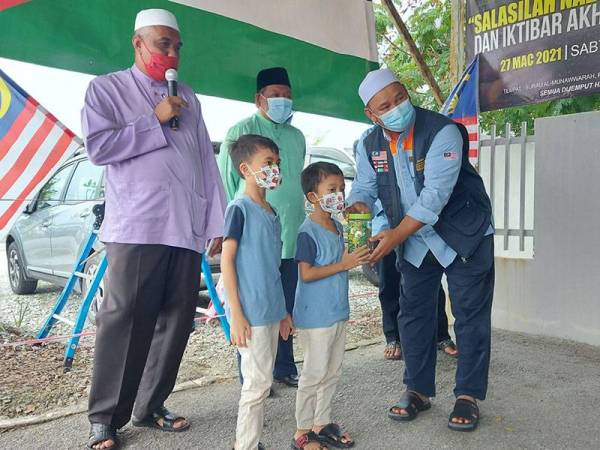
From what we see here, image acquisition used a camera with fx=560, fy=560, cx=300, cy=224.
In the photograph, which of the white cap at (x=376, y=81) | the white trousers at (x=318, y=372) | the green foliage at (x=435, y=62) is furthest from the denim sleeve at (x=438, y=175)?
the green foliage at (x=435, y=62)

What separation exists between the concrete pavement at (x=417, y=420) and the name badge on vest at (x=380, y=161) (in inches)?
51.6

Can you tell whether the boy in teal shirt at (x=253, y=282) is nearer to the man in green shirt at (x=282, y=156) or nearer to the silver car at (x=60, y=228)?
the man in green shirt at (x=282, y=156)

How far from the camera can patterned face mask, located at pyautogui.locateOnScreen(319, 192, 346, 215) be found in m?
2.48

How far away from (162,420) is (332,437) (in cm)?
87

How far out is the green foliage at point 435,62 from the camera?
5.76 metres

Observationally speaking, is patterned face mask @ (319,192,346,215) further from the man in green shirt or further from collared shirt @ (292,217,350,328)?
the man in green shirt

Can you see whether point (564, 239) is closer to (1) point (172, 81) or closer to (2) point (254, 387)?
(2) point (254, 387)

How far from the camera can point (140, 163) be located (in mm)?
2520

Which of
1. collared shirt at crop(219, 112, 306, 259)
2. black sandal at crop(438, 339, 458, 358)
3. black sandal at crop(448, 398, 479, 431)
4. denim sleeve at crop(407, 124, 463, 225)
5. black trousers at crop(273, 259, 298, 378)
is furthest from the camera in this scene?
black sandal at crop(438, 339, 458, 358)

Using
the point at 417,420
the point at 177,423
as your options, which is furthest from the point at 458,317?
the point at 177,423

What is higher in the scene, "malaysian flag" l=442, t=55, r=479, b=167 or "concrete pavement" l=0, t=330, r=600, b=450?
"malaysian flag" l=442, t=55, r=479, b=167

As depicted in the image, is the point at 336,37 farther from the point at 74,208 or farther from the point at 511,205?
the point at 74,208

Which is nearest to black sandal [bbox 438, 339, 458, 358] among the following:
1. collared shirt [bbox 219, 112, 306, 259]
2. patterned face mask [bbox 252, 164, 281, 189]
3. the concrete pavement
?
the concrete pavement

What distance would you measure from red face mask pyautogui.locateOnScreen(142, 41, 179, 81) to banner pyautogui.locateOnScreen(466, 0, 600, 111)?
125 inches
